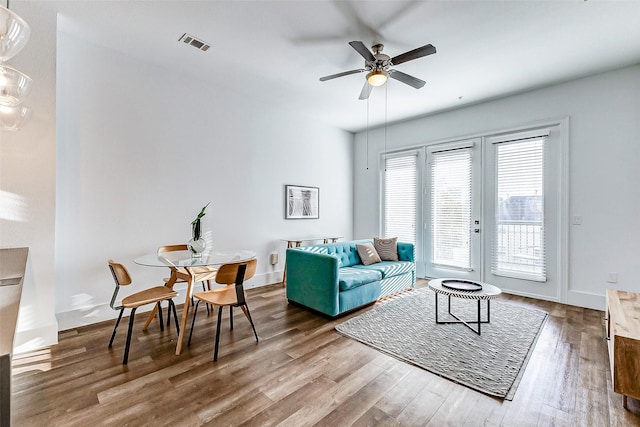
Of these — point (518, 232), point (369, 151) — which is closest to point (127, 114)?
point (369, 151)

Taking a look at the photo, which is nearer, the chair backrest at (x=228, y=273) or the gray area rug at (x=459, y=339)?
the gray area rug at (x=459, y=339)

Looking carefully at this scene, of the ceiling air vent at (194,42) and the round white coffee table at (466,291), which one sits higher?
the ceiling air vent at (194,42)

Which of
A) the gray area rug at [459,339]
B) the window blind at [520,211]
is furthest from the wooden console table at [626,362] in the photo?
the window blind at [520,211]

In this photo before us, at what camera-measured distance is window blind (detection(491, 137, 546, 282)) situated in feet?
13.1

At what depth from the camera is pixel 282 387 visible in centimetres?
199

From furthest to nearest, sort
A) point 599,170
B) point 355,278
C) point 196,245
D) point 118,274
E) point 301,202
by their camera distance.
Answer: point 301,202
point 599,170
point 355,278
point 196,245
point 118,274

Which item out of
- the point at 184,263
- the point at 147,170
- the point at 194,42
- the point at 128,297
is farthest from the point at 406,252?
the point at 194,42

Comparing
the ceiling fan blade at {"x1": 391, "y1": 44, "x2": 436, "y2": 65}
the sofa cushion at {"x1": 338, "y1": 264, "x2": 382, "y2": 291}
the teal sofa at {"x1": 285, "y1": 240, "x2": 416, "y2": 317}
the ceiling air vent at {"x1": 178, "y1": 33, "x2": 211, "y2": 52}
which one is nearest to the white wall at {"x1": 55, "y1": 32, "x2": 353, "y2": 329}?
the ceiling air vent at {"x1": 178, "y1": 33, "x2": 211, "y2": 52}

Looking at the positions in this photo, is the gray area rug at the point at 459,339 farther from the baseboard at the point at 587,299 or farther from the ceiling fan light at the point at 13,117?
the ceiling fan light at the point at 13,117

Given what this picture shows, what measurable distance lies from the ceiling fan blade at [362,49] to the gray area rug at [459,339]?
105 inches

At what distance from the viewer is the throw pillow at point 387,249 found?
14.7 feet

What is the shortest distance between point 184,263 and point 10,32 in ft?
5.70

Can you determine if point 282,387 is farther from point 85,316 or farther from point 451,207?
point 451,207

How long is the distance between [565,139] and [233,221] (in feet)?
15.6
